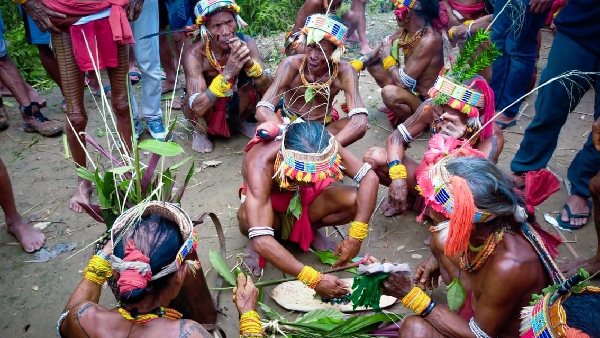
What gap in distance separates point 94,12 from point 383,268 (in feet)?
9.84

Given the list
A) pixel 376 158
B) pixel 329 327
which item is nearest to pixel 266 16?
pixel 376 158

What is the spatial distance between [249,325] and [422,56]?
359cm

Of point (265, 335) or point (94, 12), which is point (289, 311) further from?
point (94, 12)

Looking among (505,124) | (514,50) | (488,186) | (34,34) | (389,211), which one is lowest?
(389,211)

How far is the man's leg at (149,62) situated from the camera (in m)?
5.25

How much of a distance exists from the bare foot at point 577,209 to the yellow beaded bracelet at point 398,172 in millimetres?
1485

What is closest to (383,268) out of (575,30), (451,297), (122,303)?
(451,297)

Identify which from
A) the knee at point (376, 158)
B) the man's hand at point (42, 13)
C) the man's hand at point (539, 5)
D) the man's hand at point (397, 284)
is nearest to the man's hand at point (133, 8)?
the man's hand at point (42, 13)

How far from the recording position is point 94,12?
4.13 meters

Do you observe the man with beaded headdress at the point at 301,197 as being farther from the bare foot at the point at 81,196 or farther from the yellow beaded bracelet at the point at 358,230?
the bare foot at the point at 81,196

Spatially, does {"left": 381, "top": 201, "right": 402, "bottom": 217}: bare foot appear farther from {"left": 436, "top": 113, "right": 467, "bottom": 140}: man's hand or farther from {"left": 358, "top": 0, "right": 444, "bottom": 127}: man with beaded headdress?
{"left": 358, "top": 0, "right": 444, "bottom": 127}: man with beaded headdress

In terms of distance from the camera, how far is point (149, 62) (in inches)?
213

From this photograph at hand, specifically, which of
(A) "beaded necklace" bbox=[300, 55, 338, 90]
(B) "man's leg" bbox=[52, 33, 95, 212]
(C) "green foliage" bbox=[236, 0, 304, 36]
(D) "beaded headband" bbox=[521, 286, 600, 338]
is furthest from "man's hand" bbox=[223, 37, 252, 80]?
(C) "green foliage" bbox=[236, 0, 304, 36]

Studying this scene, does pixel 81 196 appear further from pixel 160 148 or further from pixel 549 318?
pixel 549 318
